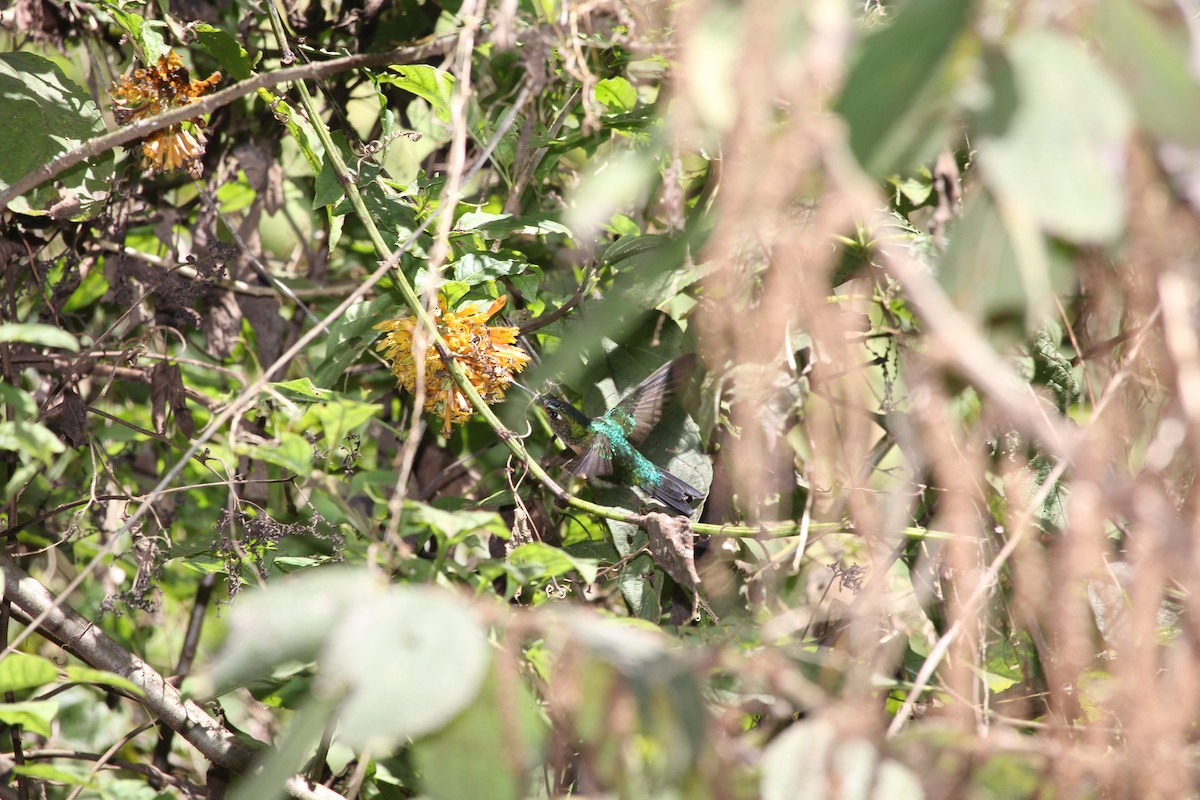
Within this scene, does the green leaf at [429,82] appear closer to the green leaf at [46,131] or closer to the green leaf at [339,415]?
the green leaf at [46,131]

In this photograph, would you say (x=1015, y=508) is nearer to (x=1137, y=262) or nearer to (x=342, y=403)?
(x=1137, y=262)

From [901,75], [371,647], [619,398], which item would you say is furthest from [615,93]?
[371,647]

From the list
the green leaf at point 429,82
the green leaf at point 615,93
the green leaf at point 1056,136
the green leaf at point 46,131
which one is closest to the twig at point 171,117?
the green leaf at point 429,82

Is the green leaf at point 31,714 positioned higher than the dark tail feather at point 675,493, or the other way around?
the green leaf at point 31,714

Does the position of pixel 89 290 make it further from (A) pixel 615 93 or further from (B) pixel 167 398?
(A) pixel 615 93

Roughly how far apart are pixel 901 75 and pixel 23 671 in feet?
2.56

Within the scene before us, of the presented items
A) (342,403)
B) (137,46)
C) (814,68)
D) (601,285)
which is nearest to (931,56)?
(814,68)

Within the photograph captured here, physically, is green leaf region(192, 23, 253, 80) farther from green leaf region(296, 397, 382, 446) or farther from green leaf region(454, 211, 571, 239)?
green leaf region(296, 397, 382, 446)

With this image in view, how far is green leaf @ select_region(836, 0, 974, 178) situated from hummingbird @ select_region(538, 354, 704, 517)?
2.64 ft

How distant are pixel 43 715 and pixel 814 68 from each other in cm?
77

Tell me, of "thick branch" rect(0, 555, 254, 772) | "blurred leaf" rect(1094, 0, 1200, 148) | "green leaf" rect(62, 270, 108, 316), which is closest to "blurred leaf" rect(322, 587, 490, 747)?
"blurred leaf" rect(1094, 0, 1200, 148)

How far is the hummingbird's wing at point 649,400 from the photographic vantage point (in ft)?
4.27

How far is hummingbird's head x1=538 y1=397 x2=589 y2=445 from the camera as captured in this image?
4.65 ft

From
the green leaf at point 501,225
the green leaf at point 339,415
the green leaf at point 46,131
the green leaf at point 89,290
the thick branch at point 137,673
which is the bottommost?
the thick branch at point 137,673
